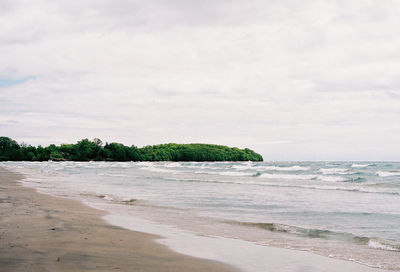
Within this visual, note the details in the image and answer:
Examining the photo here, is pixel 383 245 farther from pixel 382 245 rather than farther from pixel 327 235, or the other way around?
pixel 327 235

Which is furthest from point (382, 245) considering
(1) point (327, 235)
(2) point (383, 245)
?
(1) point (327, 235)

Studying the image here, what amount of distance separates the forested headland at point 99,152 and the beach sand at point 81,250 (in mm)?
138522

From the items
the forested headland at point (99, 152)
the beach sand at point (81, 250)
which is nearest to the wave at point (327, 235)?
the beach sand at point (81, 250)

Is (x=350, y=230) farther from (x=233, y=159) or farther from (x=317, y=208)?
(x=233, y=159)

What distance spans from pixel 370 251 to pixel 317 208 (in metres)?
5.98

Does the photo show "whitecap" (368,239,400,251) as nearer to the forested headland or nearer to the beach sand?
the beach sand

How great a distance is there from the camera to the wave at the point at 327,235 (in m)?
7.28

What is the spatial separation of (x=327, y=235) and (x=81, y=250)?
5.39 metres

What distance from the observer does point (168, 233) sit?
7605 millimetres

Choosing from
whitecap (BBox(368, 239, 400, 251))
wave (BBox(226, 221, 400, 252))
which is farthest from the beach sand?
whitecap (BBox(368, 239, 400, 251))

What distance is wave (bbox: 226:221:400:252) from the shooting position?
7277mm

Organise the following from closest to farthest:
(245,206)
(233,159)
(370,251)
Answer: (370,251) → (245,206) → (233,159)

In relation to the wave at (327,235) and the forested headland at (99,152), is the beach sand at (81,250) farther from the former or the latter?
the forested headland at (99,152)

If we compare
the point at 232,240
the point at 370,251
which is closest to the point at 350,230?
the point at 370,251
